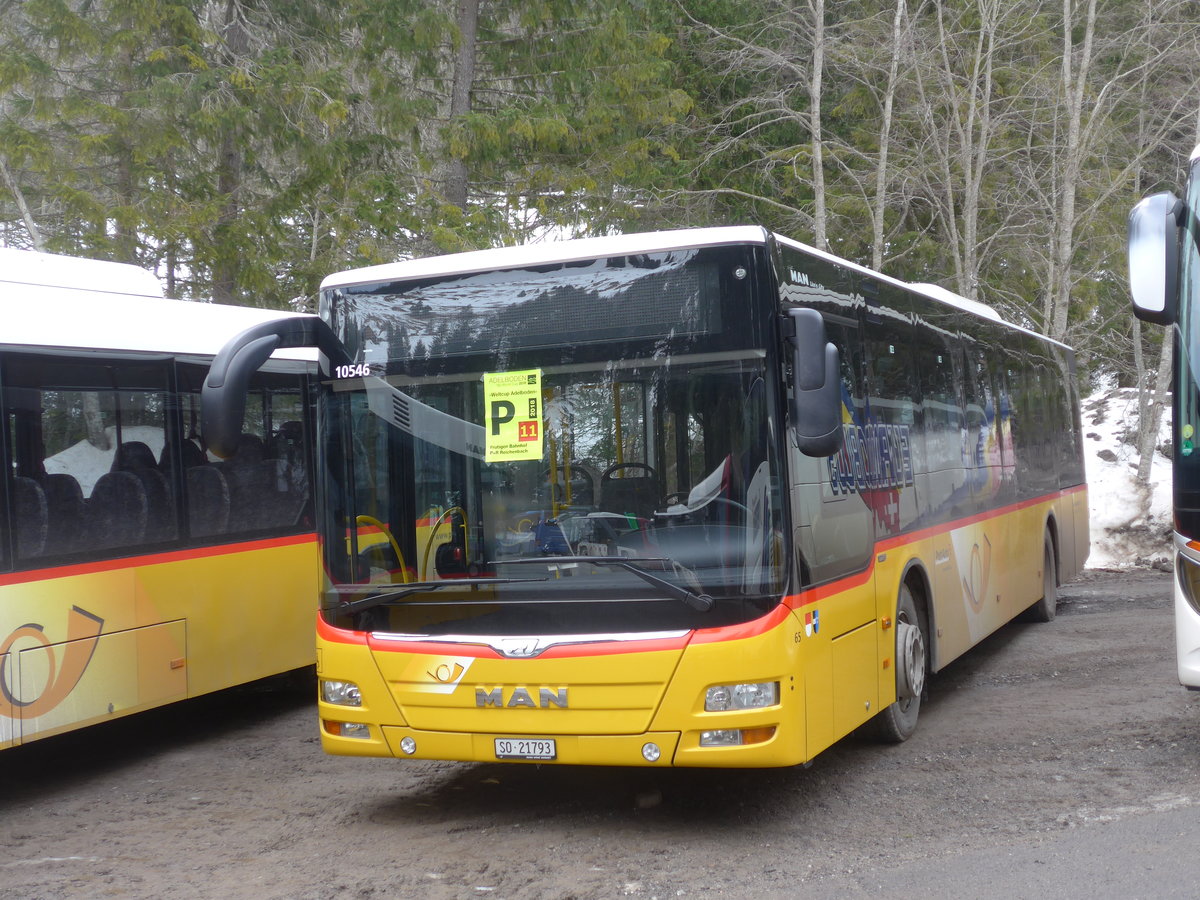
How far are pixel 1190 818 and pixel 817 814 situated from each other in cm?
172

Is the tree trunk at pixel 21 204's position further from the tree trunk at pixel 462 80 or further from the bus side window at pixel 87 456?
the bus side window at pixel 87 456

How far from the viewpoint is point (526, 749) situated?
5918 millimetres

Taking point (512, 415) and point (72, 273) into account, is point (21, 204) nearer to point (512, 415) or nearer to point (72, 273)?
point (72, 273)

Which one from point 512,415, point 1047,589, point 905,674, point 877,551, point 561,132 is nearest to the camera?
point 512,415

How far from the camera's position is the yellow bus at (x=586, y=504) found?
18.8 ft

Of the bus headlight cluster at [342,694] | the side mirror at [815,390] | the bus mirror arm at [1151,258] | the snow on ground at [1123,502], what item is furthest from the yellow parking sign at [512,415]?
the snow on ground at [1123,502]

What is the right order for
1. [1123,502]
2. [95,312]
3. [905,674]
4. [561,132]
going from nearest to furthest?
[905,674], [95,312], [561,132], [1123,502]

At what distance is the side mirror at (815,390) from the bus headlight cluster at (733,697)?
1.08 meters

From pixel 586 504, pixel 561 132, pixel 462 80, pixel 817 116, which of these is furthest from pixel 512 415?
pixel 817 116

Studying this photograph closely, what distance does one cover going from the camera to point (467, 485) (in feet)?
19.9

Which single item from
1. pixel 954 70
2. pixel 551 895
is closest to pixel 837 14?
pixel 954 70

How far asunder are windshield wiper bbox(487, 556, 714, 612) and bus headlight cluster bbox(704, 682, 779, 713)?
0.36 metres

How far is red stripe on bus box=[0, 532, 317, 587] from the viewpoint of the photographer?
7068 millimetres

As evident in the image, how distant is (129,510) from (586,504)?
11.5 ft
